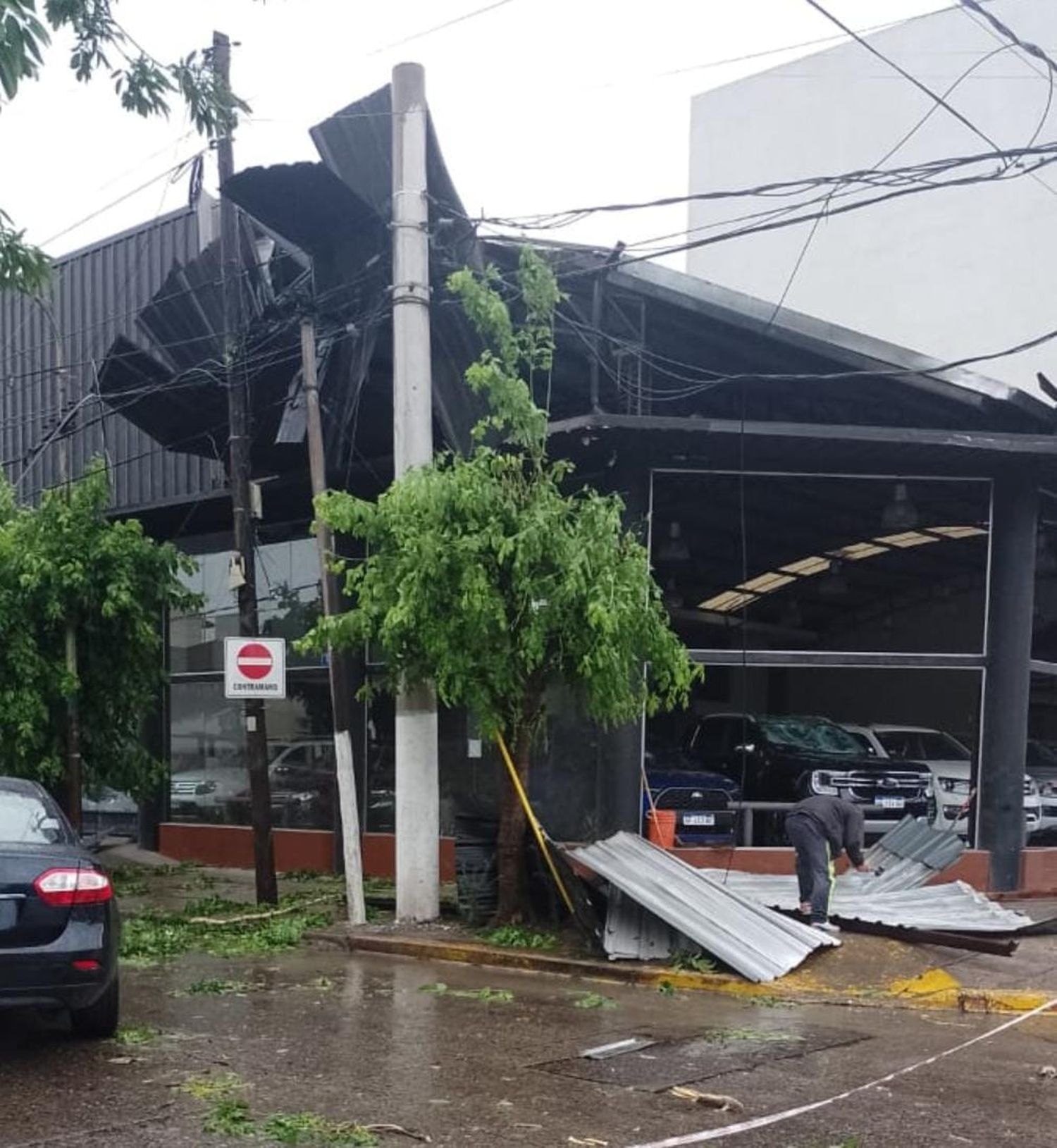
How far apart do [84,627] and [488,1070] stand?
959cm

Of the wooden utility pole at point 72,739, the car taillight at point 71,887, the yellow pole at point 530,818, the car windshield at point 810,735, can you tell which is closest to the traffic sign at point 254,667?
the wooden utility pole at point 72,739

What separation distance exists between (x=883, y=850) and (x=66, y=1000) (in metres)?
8.54

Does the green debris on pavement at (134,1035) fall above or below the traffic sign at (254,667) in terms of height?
below

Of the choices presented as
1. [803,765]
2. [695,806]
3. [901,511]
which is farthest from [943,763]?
[695,806]

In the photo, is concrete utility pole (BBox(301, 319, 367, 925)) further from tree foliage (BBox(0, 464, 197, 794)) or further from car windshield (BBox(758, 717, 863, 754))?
car windshield (BBox(758, 717, 863, 754))

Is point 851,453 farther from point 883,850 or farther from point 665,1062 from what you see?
point 665,1062

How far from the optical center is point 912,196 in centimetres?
2659

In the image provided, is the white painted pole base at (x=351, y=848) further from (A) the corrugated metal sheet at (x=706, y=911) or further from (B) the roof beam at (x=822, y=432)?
(B) the roof beam at (x=822, y=432)

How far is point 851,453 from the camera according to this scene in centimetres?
1430

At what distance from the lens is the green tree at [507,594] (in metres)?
11.0

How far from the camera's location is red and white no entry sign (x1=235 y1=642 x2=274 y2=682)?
13328 millimetres

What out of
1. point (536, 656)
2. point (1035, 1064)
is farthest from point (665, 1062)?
point (536, 656)

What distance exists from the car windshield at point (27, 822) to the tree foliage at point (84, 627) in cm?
669

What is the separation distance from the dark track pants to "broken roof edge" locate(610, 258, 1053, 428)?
473cm
